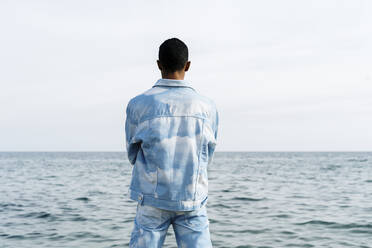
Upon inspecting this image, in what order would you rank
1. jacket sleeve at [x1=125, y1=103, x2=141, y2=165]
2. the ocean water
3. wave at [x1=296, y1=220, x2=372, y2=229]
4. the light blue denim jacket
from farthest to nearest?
wave at [x1=296, y1=220, x2=372, y2=229] → the ocean water → jacket sleeve at [x1=125, y1=103, x2=141, y2=165] → the light blue denim jacket

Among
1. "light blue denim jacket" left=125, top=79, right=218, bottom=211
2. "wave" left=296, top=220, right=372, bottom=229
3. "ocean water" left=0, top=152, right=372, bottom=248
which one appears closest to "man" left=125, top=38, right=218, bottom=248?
"light blue denim jacket" left=125, top=79, right=218, bottom=211

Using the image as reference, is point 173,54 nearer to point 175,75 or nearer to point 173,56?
point 173,56

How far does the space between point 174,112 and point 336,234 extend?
8.07m

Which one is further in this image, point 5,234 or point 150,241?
point 5,234

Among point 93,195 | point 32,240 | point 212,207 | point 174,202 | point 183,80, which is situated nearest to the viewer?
point 174,202

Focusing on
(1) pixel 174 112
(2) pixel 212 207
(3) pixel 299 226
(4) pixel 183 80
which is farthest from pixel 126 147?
(2) pixel 212 207

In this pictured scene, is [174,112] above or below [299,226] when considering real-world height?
above

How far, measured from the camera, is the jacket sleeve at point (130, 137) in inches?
122

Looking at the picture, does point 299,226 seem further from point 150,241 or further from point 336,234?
point 150,241

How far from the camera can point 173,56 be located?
3.12m

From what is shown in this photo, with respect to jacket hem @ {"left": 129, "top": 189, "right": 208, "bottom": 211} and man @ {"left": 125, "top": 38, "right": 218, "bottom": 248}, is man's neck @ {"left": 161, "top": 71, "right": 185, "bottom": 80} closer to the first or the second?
man @ {"left": 125, "top": 38, "right": 218, "bottom": 248}

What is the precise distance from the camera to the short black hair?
312 cm

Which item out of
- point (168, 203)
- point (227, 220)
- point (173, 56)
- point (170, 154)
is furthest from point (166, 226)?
point (227, 220)

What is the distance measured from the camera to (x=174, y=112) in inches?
118
